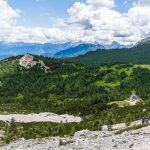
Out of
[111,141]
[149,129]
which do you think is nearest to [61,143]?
[111,141]

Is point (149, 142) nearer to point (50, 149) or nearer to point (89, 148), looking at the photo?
point (89, 148)

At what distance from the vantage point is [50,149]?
2547 inches

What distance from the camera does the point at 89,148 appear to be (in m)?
60.0

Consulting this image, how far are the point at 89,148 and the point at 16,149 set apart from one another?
55.3 ft

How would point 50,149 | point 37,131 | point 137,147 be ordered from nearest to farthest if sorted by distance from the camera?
point 137,147 < point 50,149 < point 37,131

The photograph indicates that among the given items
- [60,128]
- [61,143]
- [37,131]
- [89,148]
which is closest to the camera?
[89,148]

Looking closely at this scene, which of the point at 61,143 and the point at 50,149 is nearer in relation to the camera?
the point at 50,149

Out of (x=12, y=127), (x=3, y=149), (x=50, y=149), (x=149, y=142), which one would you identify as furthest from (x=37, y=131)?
(x=149, y=142)

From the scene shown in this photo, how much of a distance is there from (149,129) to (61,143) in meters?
15.5

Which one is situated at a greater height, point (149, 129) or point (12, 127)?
point (149, 129)

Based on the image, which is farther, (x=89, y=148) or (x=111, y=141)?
(x=111, y=141)

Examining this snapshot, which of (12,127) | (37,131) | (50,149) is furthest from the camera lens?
(12,127)

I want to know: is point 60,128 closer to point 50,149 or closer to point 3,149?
point 3,149

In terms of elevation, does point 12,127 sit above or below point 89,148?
below
